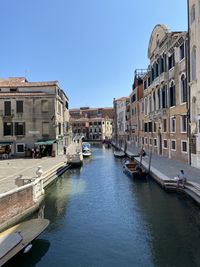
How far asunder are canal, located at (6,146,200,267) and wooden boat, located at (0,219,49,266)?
1.68 ft

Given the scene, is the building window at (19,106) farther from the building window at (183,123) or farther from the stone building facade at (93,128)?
the stone building facade at (93,128)

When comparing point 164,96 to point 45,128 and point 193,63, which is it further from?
point 45,128

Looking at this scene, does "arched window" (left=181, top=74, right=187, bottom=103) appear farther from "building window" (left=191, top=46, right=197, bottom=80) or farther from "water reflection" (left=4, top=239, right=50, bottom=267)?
"water reflection" (left=4, top=239, right=50, bottom=267)

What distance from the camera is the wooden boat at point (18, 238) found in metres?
8.06

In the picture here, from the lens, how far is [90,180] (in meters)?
21.7

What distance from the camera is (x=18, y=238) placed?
28.8 ft

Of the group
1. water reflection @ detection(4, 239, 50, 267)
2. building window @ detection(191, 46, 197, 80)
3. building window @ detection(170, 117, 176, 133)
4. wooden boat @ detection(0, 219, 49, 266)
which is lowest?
water reflection @ detection(4, 239, 50, 267)

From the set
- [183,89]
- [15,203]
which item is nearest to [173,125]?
[183,89]

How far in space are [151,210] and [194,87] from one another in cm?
1015

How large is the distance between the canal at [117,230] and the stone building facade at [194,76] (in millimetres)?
4556

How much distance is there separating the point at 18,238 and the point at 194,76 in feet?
53.2

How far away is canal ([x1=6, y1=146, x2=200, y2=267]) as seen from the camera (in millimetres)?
8797

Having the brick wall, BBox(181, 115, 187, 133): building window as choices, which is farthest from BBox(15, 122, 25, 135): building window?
the brick wall

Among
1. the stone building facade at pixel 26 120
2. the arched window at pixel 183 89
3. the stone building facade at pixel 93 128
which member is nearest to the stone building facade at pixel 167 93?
the arched window at pixel 183 89
